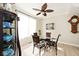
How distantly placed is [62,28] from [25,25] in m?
0.56

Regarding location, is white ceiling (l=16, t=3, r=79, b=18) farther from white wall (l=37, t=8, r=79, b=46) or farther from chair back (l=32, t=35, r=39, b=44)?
chair back (l=32, t=35, r=39, b=44)

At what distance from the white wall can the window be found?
0.15 meters

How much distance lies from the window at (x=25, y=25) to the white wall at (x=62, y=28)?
0.49ft

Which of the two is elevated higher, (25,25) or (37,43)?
(25,25)

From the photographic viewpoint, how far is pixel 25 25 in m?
2.02

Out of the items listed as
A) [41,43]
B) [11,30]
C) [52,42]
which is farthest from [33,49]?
[11,30]

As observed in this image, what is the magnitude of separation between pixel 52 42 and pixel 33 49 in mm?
304

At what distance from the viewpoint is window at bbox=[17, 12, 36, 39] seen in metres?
2.00

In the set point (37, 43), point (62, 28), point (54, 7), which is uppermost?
point (54, 7)

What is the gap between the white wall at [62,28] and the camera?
1989 millimetres

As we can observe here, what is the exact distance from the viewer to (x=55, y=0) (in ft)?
6.64

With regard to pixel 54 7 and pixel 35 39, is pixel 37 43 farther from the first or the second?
pixel 54 7

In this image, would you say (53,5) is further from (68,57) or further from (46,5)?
(68,57)

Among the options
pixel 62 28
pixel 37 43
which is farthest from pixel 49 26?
pixel 37 43
